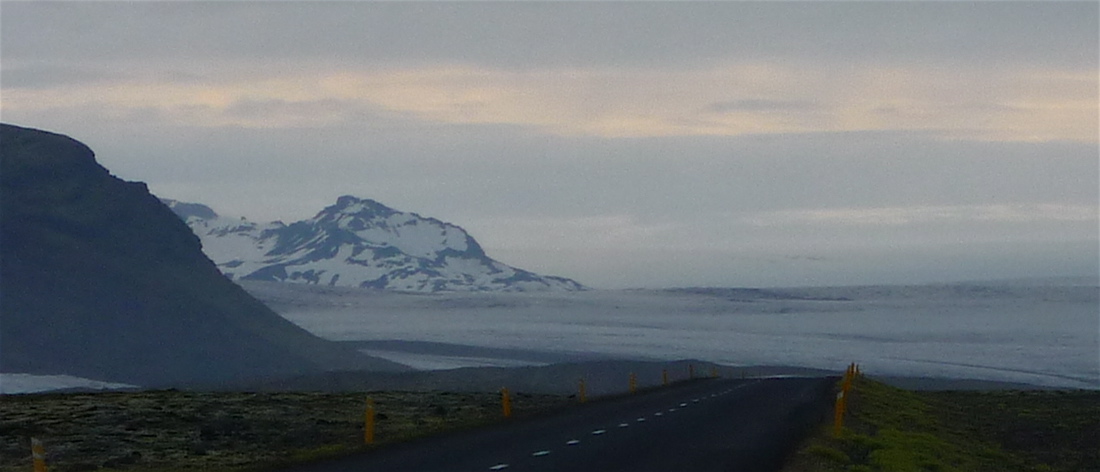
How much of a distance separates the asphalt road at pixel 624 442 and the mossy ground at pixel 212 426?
186cm

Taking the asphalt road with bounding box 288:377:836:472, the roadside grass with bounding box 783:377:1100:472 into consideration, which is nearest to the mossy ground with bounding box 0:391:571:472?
the asphalt road with bounding box 288:377:836:472

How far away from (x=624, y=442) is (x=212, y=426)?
13379mm

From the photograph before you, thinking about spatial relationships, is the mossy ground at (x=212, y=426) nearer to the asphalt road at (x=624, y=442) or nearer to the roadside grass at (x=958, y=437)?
the asphalt road at (x=624, y=442)

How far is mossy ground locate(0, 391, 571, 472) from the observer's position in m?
30.9

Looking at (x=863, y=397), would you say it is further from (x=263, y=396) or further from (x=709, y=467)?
(x=709, y=467)

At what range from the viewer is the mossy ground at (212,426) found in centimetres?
3094

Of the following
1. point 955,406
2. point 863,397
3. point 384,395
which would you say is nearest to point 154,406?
point 384,395

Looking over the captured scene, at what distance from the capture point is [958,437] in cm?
4216

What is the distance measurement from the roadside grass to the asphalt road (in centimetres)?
110

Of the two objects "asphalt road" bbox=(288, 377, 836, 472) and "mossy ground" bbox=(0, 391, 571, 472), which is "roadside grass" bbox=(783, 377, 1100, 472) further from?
"mossy ground" bbox=(0, 391, 571, 472)

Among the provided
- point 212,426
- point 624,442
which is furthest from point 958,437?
point 212,426

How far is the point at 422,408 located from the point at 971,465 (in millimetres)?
22291

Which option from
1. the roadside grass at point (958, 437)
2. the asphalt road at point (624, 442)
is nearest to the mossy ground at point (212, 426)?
the asphalt road at point (624, 442)

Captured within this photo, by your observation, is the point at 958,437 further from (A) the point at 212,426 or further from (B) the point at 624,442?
Result: (A) the point at 212,426
